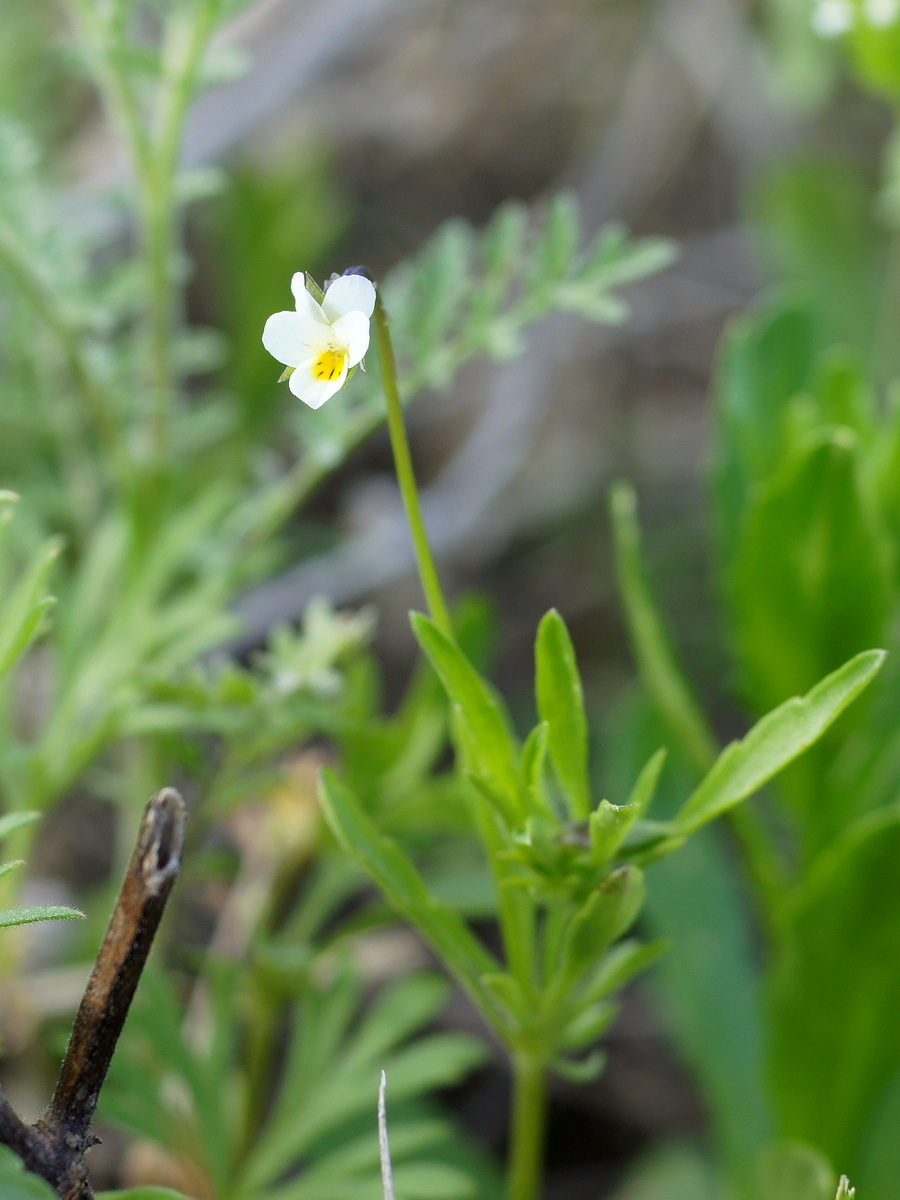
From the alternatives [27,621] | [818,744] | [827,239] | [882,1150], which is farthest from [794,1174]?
[827,239]

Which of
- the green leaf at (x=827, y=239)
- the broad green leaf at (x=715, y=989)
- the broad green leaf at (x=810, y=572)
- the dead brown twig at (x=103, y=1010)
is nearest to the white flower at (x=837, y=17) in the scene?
the broad green leaf at (x=810, y=572)

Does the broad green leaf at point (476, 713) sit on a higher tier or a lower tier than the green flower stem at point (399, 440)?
lower

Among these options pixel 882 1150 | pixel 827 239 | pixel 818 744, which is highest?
pixel 827 239

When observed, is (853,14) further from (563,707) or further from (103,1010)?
(103,1010)

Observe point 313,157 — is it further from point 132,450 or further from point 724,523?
point 724,523

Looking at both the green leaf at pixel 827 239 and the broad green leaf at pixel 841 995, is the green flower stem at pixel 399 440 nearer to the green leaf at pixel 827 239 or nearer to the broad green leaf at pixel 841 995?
the broad green leaf at pixel 841 995

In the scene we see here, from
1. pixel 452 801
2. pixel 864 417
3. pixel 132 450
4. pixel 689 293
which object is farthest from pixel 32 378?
pixel 689 293
